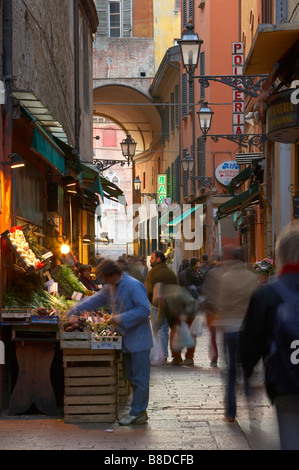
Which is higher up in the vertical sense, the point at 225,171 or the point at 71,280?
the point at 225,171

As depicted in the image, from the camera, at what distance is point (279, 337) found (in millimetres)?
5012

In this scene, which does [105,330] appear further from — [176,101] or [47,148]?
[176,101]

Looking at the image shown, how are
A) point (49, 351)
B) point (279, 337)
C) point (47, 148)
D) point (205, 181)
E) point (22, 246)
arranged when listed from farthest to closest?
point (205, 181), point (47, 148), point (22, 246), point (49, 351), point (279, 337)

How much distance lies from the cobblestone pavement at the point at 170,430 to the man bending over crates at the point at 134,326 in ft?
0.79

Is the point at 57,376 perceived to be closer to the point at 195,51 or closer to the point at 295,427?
the point at 295,427

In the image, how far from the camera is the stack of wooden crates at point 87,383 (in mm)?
9406

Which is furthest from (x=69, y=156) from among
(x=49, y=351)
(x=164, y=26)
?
(x=164, y=26)

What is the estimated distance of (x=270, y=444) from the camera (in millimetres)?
8047

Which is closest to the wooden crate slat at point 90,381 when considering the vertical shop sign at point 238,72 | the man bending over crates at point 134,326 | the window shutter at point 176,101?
the man bending over crates at point 134,326

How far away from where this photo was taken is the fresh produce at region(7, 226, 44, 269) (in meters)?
9.99

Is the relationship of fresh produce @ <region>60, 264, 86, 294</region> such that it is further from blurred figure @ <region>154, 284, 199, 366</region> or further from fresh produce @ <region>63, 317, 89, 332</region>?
fresh produce @ <region>63, 317, 89, 332</region>

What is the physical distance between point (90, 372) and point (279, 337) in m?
4.78

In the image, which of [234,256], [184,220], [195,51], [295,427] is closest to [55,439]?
[234,256]

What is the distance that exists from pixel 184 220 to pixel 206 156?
6278mm
